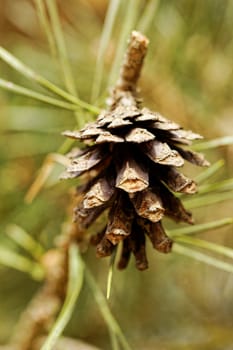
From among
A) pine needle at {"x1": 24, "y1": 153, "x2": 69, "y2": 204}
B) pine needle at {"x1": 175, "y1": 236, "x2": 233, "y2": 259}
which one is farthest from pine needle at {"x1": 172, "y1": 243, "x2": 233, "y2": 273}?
pine needle at {"x1": 24, "y1": 153, "x2": 69, "y2": 204}

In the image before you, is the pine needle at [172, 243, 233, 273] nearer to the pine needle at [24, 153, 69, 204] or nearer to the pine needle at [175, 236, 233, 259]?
the pine needle at [175, 236, 233, 259]

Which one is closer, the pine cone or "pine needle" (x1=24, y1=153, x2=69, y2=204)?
the pine cone

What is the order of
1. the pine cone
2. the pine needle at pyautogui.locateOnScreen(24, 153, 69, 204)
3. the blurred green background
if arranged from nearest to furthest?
the pine cone, the pine needle at pyautogui.locateOnScreen(24, 153, 69, 204), the blurred green background

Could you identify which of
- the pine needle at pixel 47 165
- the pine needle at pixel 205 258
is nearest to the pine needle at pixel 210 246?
the pine needle at pixel 205 258

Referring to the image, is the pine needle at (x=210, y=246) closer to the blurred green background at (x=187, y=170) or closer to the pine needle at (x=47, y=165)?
the pine needle at (x=47, y=165)

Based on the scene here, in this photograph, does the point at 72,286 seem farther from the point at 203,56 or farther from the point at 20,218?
the point at 203,56

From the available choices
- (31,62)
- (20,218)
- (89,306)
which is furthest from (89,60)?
(89,306)
